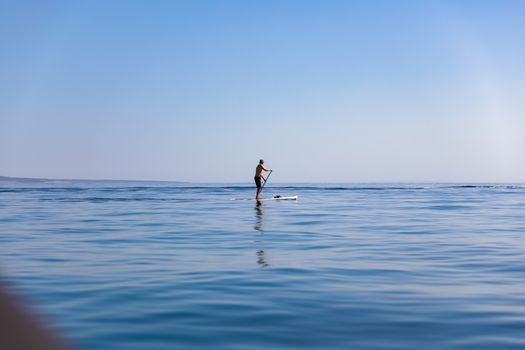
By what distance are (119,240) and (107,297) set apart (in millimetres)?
5859

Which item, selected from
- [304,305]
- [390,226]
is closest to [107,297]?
[304,305]

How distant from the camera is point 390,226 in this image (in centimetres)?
1542

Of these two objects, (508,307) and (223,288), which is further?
(223,288)

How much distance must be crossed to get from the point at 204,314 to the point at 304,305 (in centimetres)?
105

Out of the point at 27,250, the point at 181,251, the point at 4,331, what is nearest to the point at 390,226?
the point at 181,251

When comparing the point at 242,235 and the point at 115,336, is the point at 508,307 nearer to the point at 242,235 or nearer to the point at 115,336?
the point at 115,336

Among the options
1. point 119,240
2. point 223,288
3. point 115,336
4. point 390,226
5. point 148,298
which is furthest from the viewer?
point 390,226

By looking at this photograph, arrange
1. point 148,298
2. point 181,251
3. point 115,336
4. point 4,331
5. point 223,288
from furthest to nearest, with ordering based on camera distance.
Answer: point 181,251 < point 223,288 < point 148,298 < point 115,336 < point 4,331

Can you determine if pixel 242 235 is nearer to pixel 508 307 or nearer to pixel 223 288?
pixel 223 288

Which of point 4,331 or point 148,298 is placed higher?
point 4,331

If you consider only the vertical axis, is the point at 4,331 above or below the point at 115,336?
above

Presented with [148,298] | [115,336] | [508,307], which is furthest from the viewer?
[148,298]

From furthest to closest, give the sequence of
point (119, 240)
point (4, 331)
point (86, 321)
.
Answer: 1. point (119, 240)
2. point (86, 321)
3. point (4, 331)

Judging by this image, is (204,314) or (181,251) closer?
(204,314)
